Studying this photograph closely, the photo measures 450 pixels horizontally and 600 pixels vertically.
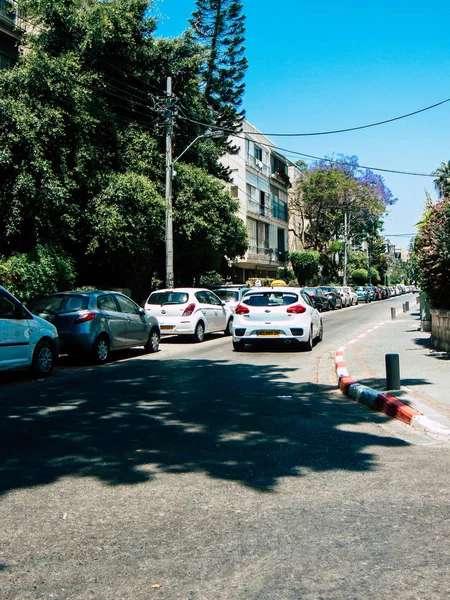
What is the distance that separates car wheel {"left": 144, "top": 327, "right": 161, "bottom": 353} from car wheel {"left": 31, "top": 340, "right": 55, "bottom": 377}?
4.24 metres

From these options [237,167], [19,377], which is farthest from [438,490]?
[237,167]

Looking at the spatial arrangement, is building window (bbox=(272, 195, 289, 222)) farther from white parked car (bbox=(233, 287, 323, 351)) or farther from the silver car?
the silver car

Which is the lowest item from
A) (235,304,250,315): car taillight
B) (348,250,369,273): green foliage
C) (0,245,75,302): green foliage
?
(235,304,250,315): car taillight

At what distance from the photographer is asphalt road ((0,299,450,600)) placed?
10.9 feet

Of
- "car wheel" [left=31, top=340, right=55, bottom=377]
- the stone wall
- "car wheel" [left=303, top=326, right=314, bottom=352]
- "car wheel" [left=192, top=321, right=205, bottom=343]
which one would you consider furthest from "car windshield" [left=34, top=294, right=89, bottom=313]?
the stone wall

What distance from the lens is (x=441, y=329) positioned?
14070 millimetres

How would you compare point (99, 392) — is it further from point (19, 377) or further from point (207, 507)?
point (207, 507)

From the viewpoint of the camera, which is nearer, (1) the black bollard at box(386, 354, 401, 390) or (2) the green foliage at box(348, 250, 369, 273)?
(1) the black bollard at box(386, 354, 401, 390)

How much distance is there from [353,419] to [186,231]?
835 inches

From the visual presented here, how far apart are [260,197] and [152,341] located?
39.5 metres

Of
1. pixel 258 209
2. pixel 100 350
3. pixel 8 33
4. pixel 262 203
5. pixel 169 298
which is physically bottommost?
pixel 100 350

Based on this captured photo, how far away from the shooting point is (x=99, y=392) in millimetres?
9594

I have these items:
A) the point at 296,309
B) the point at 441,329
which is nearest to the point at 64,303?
the point at 296,309

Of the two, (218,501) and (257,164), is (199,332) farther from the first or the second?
(257,164)
